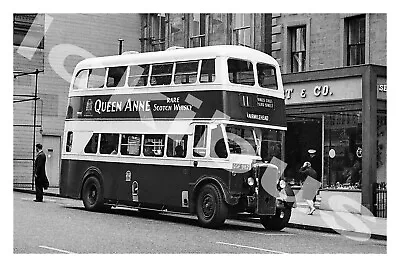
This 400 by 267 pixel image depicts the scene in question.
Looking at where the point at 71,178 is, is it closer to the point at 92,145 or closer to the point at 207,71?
the point at 92,145

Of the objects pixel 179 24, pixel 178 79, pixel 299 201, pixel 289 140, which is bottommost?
pixel 299 201

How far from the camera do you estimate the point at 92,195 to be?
18.6 meters

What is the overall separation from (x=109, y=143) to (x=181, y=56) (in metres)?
2.61

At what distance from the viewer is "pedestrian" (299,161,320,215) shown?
18022 mm

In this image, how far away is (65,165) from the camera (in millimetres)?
18891

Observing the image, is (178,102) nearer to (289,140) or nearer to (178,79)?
(178,79)

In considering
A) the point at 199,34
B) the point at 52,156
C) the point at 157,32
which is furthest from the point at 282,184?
the point at 52,156

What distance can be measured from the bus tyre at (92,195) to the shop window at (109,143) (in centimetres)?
77

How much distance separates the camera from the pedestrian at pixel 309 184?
18.0 meters

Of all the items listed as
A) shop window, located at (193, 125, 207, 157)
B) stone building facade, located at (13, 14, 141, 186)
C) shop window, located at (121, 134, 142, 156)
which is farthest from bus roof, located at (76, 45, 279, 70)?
shop window, located at (121, 134, 142, 156)

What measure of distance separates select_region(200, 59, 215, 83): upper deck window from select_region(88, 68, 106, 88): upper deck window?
8.54 ft
